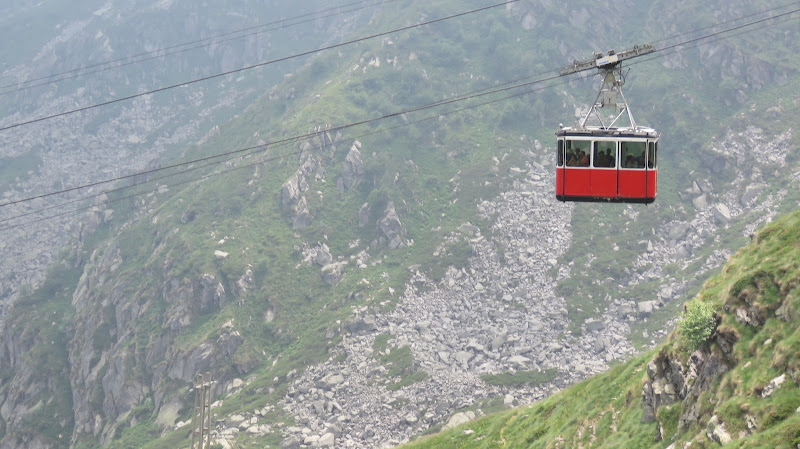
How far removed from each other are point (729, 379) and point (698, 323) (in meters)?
4.57

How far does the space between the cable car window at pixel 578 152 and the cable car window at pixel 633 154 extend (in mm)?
1825

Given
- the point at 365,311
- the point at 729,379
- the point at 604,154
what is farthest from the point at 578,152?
the point at 365,311

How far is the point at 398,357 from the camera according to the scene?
490ft

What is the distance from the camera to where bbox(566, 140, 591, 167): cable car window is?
38.6m

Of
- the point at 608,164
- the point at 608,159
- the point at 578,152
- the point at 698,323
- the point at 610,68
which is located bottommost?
the point at 698,323

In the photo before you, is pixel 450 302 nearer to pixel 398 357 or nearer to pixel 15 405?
pixel 398 357

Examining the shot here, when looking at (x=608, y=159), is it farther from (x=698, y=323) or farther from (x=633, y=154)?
(x=698, y=323)

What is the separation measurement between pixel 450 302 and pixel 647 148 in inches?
5136

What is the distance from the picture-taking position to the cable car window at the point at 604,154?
125ft

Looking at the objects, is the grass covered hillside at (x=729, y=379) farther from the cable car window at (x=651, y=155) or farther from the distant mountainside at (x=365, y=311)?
the distant mountainside at (x=365, y=311)

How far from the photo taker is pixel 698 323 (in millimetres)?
40625

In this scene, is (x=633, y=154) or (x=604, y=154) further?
(x=604, y=154)

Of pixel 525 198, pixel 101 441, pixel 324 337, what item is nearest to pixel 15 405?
pixel 101 441

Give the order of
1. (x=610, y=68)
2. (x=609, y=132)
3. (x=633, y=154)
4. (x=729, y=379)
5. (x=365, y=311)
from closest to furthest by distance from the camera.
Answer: (x=729, y=379) → (x=610, y=68) → (x=633, y=154) → (x=609, y=132) → (x=365, y=311)
